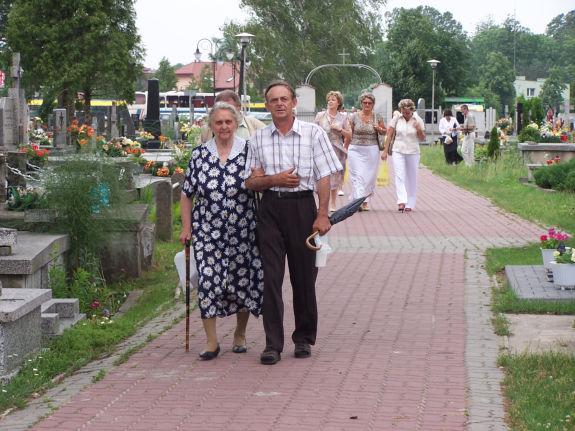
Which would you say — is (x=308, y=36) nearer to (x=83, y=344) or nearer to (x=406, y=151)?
(x=406, y=151)

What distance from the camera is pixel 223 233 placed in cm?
778

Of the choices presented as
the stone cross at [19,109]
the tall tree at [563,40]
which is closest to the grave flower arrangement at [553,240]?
the stone cross at [19,109]

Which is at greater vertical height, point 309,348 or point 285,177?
point 285,177

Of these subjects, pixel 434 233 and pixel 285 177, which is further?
pixel 434 233

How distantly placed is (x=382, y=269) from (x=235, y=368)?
4.85 metres

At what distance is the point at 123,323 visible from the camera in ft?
30.1

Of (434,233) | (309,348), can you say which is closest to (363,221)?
(434,233)

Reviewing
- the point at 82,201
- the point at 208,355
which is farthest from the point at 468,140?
the point at 208,355

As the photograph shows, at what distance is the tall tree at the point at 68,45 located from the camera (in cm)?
5594

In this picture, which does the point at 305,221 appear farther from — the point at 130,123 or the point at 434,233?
the point at 130,123

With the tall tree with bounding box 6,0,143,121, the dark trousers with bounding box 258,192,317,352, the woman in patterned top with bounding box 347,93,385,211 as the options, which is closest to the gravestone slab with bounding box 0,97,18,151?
the woman in patterned top with bounding box 347,93,385,211

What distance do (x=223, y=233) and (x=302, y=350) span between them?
2.99 ft

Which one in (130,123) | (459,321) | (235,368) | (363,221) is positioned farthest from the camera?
(130,123)

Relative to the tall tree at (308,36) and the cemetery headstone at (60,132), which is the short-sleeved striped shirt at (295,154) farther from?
the tall tree at (308,36)
